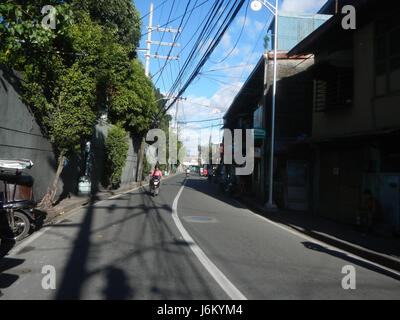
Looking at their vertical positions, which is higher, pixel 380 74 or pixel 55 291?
pixel 380 74

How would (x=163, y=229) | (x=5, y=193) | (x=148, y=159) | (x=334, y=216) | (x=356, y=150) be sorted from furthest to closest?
(x=148, y=159), (x=334, y=216), (x=356, y=150), (x=163, y=229), (x=5, y=193)

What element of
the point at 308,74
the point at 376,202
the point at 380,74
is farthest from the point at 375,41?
the point at 308,74

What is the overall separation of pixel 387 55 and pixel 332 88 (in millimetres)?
2826

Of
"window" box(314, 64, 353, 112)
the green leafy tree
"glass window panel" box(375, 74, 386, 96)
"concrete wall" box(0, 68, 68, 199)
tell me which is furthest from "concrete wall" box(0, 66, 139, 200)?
"glass window panel" box(375, 74, 386, 96)

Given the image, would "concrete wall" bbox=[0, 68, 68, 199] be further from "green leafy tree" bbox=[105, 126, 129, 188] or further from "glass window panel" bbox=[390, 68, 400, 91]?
"glass window panel" bbox=[390, 68, 400, 91]

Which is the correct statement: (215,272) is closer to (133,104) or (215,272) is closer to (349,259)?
(349,259)

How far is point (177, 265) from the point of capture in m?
5.75

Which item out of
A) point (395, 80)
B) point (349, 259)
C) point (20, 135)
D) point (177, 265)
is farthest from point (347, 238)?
point (20, 135)

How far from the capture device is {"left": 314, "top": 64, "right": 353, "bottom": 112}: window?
39.1ft

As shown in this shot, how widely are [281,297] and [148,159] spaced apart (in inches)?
1392

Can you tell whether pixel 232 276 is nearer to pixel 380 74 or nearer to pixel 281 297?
pixel 281 297

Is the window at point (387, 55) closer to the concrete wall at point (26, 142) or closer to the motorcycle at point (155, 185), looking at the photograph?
the motorcycle at point (155, 185)

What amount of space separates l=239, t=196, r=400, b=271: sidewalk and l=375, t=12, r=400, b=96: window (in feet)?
14.6
